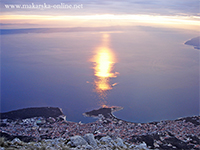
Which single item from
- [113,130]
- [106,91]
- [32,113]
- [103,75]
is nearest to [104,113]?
[113,130]

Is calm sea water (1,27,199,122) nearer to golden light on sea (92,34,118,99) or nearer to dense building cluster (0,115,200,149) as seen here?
golden light on sea (92,34,118,99)

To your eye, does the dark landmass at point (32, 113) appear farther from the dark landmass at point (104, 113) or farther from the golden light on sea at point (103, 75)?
the golden light on sea at point (103, 75)

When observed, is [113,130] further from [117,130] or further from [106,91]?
[106,91]

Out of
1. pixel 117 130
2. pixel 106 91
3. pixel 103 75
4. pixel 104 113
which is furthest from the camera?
pixel 103 75

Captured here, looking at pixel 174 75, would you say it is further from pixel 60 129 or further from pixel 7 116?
pixel 7 116

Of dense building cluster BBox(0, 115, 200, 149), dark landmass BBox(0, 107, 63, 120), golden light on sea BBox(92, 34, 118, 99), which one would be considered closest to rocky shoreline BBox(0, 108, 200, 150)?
dense building cluster BBox(0, 115, 200, 149)

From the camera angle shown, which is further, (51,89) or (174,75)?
(174,75)

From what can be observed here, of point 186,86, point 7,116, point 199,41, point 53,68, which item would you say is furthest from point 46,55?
point 199,41
